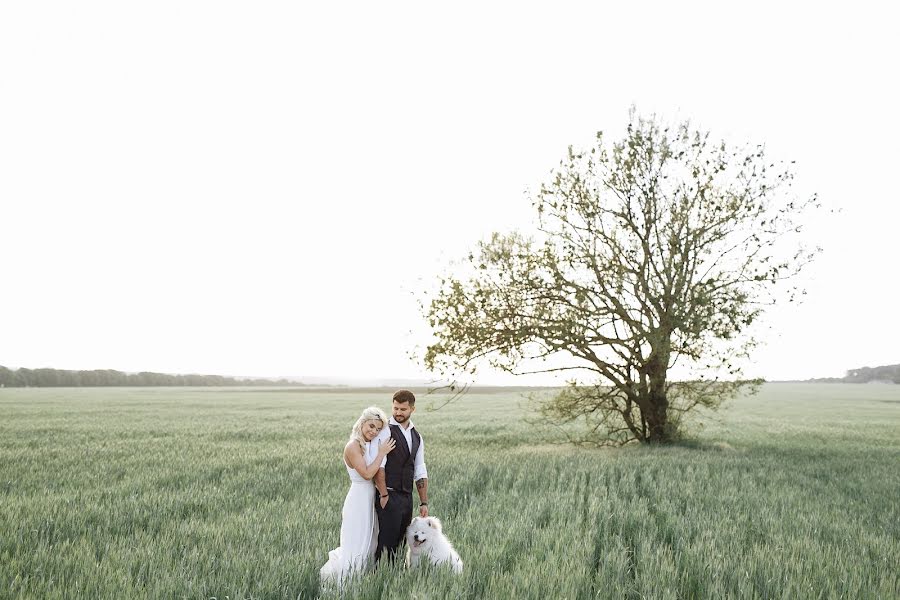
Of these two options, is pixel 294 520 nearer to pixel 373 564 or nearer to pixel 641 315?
pixel 373 564

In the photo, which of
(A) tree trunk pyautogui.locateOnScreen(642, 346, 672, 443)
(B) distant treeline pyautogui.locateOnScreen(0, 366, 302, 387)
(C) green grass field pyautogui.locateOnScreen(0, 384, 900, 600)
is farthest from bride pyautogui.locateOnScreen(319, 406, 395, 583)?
(B) distant treeline pyautogui.locateOnScreen(0, 366, 302, 387)

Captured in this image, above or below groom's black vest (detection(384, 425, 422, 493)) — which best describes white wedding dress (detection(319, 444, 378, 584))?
below

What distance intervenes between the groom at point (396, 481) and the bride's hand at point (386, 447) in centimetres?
9

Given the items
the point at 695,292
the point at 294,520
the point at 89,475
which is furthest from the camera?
the point at 695,292

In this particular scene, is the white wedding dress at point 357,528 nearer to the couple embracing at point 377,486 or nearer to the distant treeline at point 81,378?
the couple embracing at point 377,486

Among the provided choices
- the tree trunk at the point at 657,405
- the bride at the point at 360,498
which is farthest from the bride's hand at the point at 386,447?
the tree trunk at the point at 657,405

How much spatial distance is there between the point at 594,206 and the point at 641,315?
13.2 ft

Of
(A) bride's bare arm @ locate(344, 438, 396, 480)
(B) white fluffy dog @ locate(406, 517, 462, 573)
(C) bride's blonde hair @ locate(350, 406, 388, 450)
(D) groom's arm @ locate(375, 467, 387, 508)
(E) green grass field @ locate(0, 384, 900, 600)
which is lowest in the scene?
(E) green grass field @ locate(0, 384, 900, 600)

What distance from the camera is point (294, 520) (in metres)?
7.88

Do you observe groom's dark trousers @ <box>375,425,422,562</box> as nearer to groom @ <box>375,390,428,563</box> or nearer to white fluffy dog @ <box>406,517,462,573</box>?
groom @ <box>375,390,428,563</box>

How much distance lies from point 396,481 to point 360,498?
0.41m

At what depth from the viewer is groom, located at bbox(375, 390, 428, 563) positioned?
5.44 m

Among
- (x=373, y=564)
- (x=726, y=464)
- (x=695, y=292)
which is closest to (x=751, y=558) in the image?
(x=373, y=564)

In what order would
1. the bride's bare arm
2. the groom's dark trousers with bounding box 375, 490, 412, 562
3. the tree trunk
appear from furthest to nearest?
the tree trunk, the groom's dark trousers with bounding box 375, 490, 412, 562, the bride's bare arm
